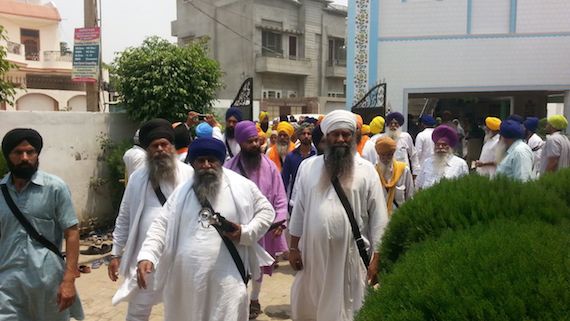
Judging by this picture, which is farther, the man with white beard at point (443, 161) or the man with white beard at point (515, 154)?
the man with white beard at point (443, 161)

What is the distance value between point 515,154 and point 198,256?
377cm

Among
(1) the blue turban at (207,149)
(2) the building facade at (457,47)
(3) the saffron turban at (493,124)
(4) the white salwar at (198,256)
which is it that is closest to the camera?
(4) the white salwar at (198,256)

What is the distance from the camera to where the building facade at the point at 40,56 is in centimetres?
2927

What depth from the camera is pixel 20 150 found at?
123 inches

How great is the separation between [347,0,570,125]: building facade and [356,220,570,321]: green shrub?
11157 mm

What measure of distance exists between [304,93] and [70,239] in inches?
1240

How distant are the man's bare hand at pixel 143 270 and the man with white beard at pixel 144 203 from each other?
60 cm

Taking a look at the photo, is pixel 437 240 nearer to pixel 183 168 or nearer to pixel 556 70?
pixel 183 168

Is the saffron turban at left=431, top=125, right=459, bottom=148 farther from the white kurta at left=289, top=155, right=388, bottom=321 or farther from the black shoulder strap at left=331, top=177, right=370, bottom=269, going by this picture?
the black shoulder strap at left=331, top=177, right=370, bottom=269

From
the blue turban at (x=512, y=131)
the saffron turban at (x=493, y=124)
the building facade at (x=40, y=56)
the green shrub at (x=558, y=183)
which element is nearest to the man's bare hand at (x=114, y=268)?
the green shrub at (x=558, y=183)

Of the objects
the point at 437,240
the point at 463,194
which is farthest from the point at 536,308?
the point at 463,194

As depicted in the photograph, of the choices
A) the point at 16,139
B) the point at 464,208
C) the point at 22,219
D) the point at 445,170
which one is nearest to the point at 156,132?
the point at 16,139

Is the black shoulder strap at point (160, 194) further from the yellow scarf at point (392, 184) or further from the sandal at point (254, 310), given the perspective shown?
Answer: the yellow scarf at point (392, 184)

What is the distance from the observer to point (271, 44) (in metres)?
32.7
